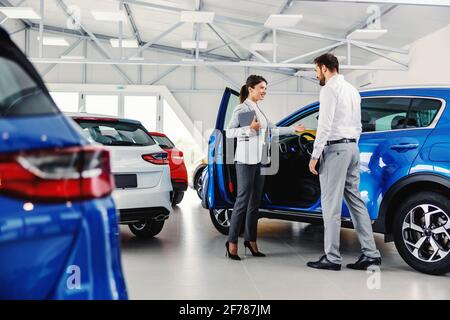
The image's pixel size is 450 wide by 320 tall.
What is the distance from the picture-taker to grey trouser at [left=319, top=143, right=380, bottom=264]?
3.24 m

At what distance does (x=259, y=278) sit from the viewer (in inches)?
126

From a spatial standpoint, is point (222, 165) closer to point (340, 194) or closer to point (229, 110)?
point (229, 110)

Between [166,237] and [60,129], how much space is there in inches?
153

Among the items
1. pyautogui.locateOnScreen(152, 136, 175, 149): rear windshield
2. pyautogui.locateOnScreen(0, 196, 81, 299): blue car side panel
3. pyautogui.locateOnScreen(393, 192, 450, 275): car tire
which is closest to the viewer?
pyautogui.locateOnScreen(0, 196, 81, 299): blue car side panel

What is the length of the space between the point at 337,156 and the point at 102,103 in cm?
1415

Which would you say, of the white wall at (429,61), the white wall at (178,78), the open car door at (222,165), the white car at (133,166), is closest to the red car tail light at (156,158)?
the white car at (133,166)

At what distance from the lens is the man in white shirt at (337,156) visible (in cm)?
322

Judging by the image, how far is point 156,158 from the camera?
4.09 metres

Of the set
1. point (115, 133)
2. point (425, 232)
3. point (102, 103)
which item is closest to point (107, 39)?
point (102, 103)

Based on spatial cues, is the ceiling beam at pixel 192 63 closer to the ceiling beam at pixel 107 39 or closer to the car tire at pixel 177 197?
the car tire at pixel 177 197

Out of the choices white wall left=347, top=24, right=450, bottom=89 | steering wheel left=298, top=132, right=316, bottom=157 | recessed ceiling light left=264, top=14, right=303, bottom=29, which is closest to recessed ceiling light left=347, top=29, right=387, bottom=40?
white wall left=347, top=24, right=450, bottom=89

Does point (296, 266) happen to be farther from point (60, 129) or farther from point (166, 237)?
point (60, 129)

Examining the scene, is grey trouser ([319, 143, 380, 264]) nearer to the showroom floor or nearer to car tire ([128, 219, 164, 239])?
the showroom floor

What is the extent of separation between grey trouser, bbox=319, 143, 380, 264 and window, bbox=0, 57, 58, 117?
96.7 inches
